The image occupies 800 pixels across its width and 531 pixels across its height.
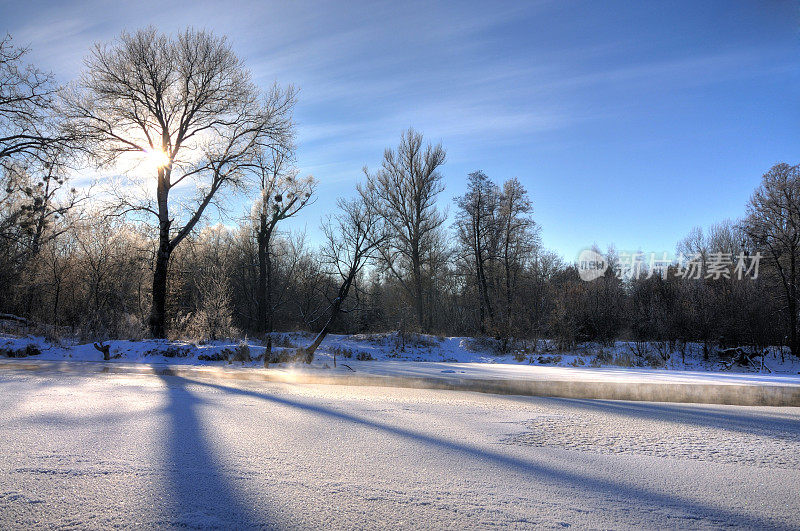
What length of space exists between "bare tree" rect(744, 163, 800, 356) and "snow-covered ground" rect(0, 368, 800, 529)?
77.2 ft

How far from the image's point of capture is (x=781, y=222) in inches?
980

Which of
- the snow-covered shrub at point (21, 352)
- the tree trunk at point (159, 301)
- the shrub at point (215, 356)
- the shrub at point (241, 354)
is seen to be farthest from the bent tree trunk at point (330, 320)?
the snow-covered shrub at point (21, 352)

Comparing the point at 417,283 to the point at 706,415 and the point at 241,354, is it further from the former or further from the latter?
the point at 706,415

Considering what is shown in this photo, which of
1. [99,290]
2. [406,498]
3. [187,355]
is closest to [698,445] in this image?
[406,498]

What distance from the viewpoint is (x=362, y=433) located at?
167 inches

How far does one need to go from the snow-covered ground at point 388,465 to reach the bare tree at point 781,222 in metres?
23.5

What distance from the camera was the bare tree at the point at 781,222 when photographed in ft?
78.8

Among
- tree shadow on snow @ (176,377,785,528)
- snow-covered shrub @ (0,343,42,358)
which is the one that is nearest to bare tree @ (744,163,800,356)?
tree shadow on snow @ (176,377,785,528)

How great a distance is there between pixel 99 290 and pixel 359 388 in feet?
59.1

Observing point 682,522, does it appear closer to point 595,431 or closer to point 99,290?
point 595,431

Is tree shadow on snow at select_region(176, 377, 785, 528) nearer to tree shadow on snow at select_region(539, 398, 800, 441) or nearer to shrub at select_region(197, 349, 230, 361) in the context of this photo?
tree shadow on snow at select_region(539, 398, 800, 441)

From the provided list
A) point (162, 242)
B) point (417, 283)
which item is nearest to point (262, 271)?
point (162, 242)

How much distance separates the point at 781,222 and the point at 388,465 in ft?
96.1
